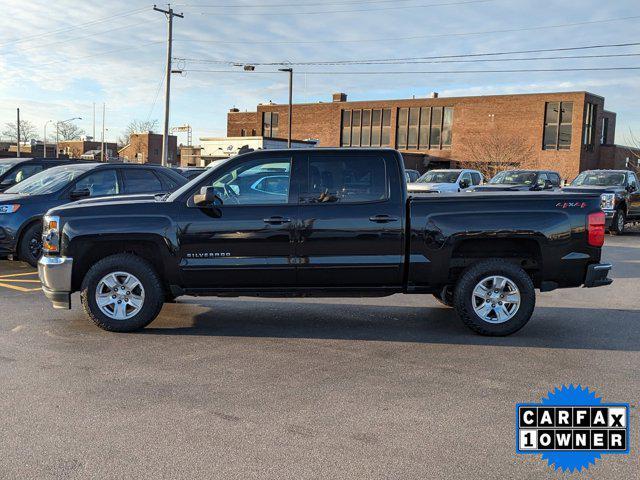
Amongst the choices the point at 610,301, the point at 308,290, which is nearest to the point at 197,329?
the point at 308,290

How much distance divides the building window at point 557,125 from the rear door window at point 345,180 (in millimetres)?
50269

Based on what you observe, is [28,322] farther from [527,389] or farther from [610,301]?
[610,301]

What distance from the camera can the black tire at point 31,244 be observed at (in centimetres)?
1034

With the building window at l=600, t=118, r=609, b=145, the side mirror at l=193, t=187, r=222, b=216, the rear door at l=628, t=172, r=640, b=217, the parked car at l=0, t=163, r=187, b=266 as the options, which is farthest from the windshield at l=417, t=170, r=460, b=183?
the building window at l=600, t=118, r=609, b=145

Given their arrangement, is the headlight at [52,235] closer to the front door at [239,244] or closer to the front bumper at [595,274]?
the front door at [239,244]

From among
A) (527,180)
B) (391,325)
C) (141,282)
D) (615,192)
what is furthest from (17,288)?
(527,180)

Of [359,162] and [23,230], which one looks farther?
[23,230]

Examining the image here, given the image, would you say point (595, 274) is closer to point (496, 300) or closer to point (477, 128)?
point (496, 300)

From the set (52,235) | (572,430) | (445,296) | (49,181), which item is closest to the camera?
(572,430)

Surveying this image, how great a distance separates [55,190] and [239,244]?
5520 mm

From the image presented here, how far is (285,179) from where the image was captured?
6.76 meters

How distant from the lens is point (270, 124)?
72.1 meters

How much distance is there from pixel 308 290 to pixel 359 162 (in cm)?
150

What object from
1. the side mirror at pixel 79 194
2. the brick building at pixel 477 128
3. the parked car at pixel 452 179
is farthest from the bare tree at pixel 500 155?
the side mirror at pixel 79 194
